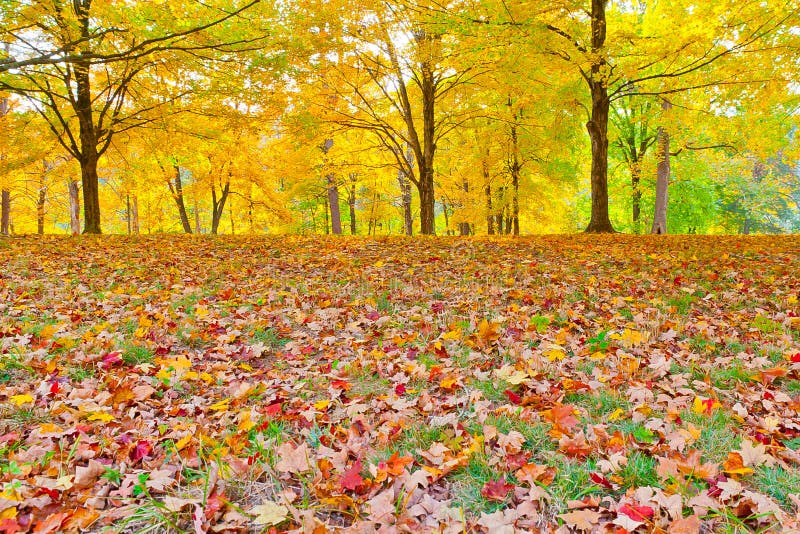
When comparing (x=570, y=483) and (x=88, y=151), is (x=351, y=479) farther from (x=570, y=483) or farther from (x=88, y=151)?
(x=88, y=151)

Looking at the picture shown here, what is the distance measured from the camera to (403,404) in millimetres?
2652

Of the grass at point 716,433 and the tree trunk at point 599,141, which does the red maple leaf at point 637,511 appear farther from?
the tree trunk at point 599,141

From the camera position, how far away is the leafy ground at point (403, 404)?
1.75m

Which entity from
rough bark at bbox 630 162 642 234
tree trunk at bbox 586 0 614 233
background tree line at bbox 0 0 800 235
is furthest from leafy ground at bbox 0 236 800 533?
rough bark at bbox 630 162 642 234

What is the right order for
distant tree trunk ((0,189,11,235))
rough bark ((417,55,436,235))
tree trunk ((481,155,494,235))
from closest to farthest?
rough bark ((417,55,436,235)) → tree trunk ((481,155,494,235)) → distant tree trunk ((0,189,11,235))

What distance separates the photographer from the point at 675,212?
2139cm

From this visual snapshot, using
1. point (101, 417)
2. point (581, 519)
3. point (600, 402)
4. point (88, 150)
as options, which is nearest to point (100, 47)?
point (88, 150)

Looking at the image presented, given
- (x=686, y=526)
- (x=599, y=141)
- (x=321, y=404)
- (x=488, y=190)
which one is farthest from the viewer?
(x=488, y=190)

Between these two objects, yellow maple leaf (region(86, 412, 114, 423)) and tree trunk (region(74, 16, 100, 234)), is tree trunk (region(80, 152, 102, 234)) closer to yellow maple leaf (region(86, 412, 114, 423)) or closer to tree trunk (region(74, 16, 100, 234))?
tree trunk (region(74, 16, 100, 234))

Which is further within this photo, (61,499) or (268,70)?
(268,70)

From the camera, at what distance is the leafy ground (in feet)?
5.74

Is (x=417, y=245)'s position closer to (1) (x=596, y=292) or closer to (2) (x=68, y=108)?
(1) (x=596, y=292)

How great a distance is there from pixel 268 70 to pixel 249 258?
139 inches

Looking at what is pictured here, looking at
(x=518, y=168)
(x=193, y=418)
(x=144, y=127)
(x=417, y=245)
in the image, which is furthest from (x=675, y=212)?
(x=193, y=418)
